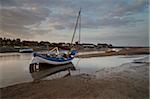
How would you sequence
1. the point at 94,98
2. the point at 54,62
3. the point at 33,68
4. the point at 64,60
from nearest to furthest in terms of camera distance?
1. the point at 94,98
2. the point at 33,68
3. the point at 54,62
4. the point at 64,60

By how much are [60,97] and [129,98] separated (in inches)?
123

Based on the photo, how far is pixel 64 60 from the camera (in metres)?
27.0

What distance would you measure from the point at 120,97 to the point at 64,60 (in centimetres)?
1997

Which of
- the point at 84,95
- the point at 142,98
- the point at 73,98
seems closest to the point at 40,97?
the point at 73,98

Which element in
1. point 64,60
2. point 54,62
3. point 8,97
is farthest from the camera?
point 64,60

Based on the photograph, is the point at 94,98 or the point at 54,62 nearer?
the point at 94,98

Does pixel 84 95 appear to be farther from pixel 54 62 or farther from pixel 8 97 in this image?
pixel 54 62

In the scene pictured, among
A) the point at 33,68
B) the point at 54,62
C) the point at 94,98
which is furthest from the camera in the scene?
the point at 54,62

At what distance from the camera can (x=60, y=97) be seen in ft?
24.4

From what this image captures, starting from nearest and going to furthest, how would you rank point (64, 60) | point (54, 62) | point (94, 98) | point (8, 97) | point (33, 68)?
point (94, 98), point (8, 97), point (33, 68), point (54, 62), point (64, 60)

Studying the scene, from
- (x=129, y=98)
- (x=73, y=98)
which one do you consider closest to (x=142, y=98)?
(x=129, y=98)

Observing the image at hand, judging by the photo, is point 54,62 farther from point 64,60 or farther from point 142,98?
point 142,98

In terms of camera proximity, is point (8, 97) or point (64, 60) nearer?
point (8, 97)

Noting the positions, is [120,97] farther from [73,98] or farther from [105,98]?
[73,98]
